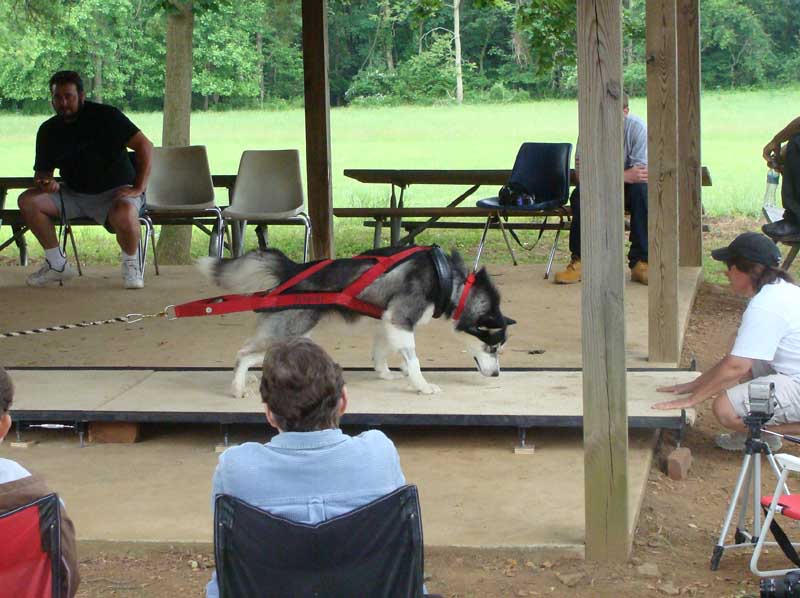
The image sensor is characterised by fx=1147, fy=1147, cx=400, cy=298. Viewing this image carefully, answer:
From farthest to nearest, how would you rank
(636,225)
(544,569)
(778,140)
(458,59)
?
(458,59)
(636,225)
(778,140)
(544,569)

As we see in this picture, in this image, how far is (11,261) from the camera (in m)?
12.4

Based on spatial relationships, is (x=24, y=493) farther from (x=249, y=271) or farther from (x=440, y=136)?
(x=440, y=136)

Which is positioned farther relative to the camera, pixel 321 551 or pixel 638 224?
pixel 638 224

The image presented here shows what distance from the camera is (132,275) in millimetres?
8594

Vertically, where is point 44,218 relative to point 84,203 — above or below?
below

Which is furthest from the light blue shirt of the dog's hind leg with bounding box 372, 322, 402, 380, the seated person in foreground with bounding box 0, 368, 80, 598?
the dog's hind leg with bounding box 372, 322, 402, 380

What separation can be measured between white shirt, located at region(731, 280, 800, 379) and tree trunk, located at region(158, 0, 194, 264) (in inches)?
348

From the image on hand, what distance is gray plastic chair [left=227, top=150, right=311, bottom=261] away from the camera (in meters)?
9.46

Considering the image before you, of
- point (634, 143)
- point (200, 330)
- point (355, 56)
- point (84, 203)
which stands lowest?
point (200, 330)

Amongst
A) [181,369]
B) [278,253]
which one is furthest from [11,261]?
[278,253]

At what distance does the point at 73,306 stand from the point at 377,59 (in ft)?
94.1

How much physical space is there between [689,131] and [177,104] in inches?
241

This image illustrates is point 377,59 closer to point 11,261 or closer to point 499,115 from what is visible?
point 499,115

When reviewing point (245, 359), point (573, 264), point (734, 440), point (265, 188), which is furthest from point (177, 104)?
point (734, 440)
